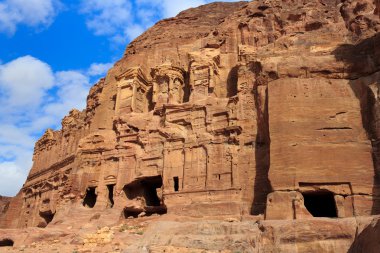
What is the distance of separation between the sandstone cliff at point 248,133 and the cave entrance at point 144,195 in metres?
0.09

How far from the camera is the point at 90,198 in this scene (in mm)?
31531

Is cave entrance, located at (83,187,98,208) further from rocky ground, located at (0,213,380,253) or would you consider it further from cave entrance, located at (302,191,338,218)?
cave entrance, located at (302,191,338,218)

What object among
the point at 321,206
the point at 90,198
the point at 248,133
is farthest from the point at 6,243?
the point at 321,206

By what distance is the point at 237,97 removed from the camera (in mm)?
26656

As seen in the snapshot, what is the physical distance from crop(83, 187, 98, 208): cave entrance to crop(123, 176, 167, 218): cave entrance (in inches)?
162

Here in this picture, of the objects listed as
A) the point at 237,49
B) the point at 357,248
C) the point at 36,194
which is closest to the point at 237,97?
the point at 237,49

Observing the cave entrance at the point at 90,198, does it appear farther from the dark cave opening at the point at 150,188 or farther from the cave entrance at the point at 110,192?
the dark cave opening at the point at 150,188

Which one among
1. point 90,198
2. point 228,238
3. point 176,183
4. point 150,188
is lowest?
point 228,238

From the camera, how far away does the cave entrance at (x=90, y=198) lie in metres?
30.9

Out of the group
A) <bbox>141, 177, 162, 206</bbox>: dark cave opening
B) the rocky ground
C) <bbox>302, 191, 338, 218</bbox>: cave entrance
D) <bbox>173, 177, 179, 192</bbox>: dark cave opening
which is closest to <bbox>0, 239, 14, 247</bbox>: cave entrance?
the rocky ground

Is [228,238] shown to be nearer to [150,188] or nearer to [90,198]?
[150,188]

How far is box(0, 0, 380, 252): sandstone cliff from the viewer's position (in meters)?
19.6

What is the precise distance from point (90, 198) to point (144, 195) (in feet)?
19.1

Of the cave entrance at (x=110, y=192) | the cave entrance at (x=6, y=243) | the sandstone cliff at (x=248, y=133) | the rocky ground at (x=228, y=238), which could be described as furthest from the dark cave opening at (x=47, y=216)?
the rocky ground at (x=228, y=238)
